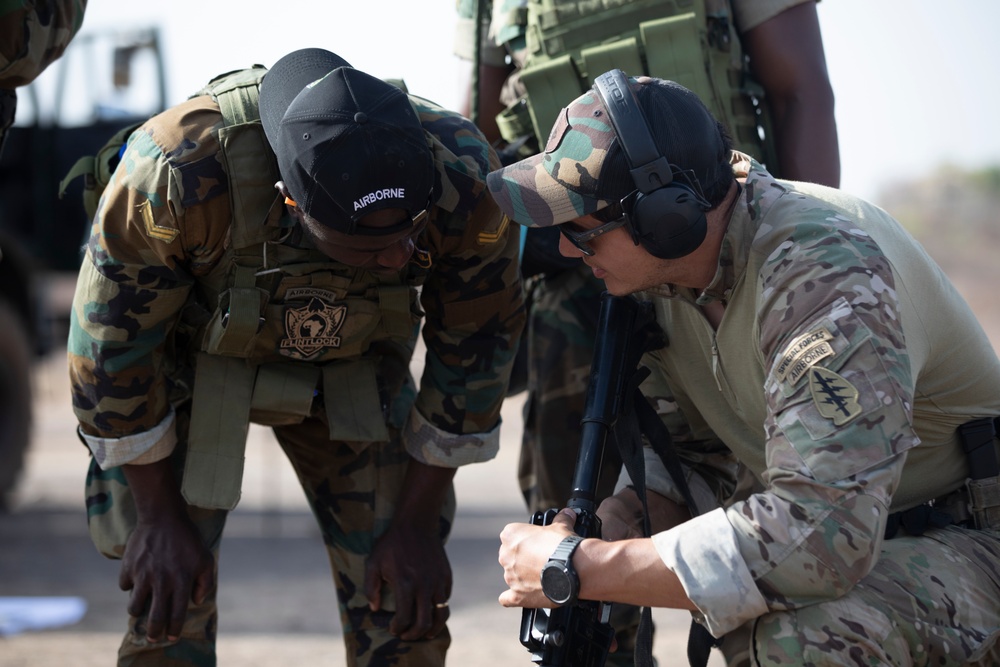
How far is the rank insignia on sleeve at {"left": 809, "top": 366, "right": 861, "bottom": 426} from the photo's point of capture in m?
2.07

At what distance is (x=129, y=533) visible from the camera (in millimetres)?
2961

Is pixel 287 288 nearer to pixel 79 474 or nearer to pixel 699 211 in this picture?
pixel 699 211

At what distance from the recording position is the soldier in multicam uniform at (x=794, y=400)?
209 cm

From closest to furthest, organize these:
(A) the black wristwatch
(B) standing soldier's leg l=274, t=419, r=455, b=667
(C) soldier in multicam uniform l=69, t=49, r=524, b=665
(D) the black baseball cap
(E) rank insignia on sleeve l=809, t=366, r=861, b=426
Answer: (E) rank insignia on sleeve l=809, t=366, r=861, b=426 → (A) the black wristwatch → (D) the black baseball cap → (C) soldier in multicam uniform l=69, t=49, r=524, b=665 → (B) standing soldier's leg l=274, t=419, r=455, b=667

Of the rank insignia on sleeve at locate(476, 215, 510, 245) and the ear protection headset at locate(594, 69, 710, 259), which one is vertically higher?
the ear protection headset at locate(594, 69, 710, 259)

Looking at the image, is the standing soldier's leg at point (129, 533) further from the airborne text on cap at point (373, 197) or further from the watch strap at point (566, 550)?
the watch strap at point (566, 550)

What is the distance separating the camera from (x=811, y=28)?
3.20 m

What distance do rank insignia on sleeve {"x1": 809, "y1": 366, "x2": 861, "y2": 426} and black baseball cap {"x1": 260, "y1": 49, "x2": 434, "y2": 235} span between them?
943 mm

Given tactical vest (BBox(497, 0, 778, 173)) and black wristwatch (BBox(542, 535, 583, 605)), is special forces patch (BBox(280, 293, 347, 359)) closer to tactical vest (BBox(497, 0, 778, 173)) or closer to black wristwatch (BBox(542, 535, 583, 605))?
tactical vest (BBox(497, 0, 778, 173))

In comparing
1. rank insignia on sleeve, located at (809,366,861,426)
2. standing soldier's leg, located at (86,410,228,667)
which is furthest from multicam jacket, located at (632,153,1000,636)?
standing soldier's leg, located at (86,410,228,667)

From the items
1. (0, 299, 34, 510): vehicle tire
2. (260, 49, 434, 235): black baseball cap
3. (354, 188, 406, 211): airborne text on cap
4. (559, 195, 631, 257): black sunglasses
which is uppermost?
(260, 49, 434, 235): black baseball cap

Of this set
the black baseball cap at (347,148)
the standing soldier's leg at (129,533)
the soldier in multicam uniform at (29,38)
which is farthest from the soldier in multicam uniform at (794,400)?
the soldier in multicam uniform at (29,38)

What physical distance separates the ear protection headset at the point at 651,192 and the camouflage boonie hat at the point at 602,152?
2 centimetres

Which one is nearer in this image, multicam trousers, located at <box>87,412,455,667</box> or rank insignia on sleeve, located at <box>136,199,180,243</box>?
rank insignia on sleeve, located at <box>136,199,180,243</box>
